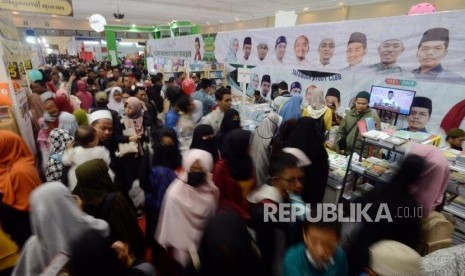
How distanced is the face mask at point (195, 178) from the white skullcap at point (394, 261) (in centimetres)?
116

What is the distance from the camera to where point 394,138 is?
2961 millimetres

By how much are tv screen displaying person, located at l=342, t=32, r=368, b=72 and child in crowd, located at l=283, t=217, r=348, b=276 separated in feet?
10.7

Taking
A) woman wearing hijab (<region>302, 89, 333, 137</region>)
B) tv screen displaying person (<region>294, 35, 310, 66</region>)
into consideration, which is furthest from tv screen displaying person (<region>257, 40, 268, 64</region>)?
woman wearing hijab (<region>302, 89, 333, 137</region>)

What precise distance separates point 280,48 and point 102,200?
4.23m

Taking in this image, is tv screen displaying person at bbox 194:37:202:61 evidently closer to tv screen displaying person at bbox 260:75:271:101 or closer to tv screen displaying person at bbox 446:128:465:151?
tv screen displaying person at bbox 260:75:271:101

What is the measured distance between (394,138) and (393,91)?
2897 millimetres

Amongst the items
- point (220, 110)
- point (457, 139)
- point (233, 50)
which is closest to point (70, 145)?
point (220, 110)

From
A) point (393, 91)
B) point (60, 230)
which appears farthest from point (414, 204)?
point (393, 91)

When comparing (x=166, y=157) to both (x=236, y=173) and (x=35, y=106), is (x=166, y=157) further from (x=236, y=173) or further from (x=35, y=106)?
(x=35, y=106)

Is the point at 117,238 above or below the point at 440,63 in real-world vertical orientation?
below

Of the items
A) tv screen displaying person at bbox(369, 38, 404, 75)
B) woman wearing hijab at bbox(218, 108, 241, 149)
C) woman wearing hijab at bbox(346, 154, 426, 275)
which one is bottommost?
woman wearing hijab at bbox(346, 154, 426, 275)

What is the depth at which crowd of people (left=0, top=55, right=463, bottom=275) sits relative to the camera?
4.54 ft

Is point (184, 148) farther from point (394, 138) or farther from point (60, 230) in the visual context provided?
point (394, 138)

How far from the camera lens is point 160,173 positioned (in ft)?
7.43
